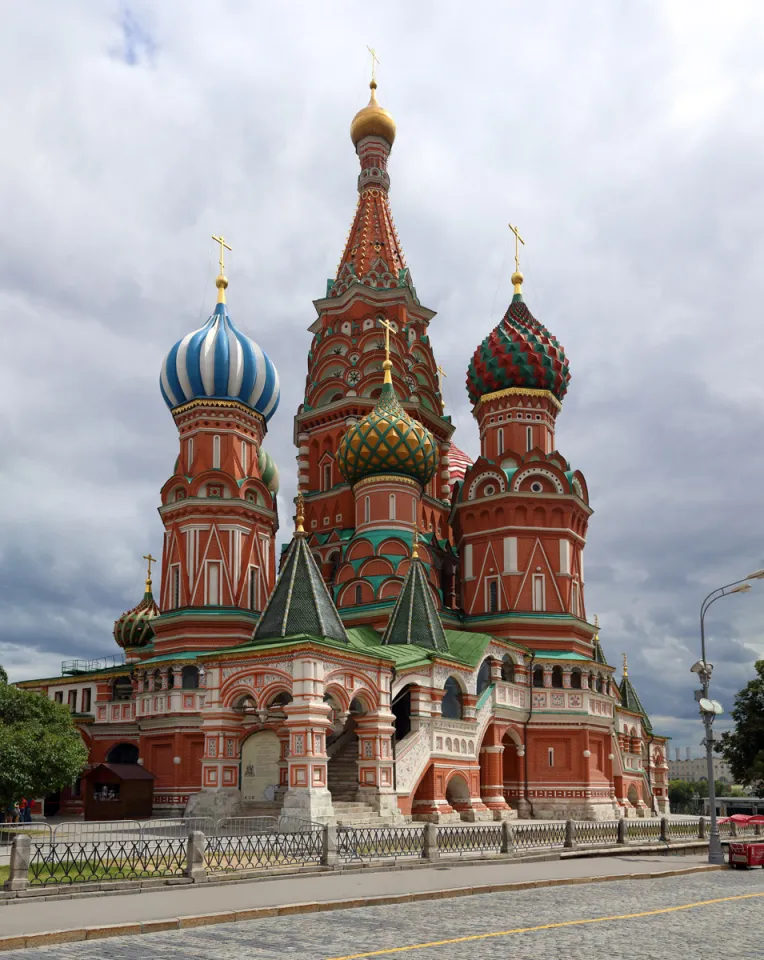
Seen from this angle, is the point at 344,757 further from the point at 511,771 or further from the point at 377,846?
the point at 377,846

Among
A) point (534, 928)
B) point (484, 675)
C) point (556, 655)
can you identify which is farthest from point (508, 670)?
point (534, 928)

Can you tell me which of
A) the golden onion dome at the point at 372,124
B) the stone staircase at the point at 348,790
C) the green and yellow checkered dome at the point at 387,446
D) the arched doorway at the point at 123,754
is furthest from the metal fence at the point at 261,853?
the golden onion dome at the point at 372,124

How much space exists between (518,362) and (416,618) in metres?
12.4

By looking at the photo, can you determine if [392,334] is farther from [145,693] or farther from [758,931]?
[758,931]

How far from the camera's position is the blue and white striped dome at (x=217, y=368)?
36.2 meters

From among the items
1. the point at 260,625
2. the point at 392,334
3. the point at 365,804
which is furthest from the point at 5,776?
the point at 392,334

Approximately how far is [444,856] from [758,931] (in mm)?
7985

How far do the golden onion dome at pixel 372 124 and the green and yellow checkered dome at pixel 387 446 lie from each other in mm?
15723

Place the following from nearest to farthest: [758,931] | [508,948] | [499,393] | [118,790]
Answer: [508,948], [758,931], [118,790], [499,393]

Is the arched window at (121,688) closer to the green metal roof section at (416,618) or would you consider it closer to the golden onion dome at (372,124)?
the green metal roof section at (416,618)

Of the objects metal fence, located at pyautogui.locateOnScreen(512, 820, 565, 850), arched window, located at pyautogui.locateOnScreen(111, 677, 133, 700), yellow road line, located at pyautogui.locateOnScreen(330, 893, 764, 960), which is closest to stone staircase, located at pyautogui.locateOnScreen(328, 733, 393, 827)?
metal fence, located at pyautogui.locateOnScreen(512, 820, 565, 850)

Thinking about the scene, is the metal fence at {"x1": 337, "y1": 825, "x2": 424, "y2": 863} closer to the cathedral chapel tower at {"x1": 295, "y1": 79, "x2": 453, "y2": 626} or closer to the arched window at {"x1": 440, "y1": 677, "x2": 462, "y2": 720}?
the arched window at {"x1": 440, "y1": 677, "x2": 462, "y2": 720}

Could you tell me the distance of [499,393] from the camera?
38.1 meters

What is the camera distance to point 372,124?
44344 mm
